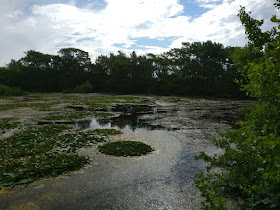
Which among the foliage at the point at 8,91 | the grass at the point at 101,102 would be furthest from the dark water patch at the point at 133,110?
the foliage at the point at 8,91

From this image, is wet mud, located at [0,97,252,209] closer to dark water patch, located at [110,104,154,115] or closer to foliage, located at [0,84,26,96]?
dark water patch, located at [110,104,154,115]

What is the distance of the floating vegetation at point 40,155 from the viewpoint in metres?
6.49

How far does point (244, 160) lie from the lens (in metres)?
4.59

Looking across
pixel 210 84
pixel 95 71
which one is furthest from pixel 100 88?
pixel 210 84

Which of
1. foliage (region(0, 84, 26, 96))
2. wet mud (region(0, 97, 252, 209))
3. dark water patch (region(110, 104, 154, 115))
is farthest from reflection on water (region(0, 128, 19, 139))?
foliage (region(0, 84, 26, 96))

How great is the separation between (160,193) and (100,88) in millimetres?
57369

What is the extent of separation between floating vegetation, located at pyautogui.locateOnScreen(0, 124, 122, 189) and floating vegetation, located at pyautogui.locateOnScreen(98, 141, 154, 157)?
1032mm

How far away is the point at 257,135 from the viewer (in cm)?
351

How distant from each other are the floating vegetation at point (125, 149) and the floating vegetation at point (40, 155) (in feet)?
3.38

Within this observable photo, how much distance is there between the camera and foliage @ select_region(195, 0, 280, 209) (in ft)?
8.89

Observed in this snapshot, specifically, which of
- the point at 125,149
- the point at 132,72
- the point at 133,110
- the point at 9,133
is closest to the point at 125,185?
the point at 125,149

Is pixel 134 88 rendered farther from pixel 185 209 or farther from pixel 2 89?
pixel 185 209

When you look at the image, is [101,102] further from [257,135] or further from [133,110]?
[257,135]

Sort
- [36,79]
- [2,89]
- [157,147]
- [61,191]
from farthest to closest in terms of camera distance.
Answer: [36,79] → [2,89] → [157,147] → [61,191]
